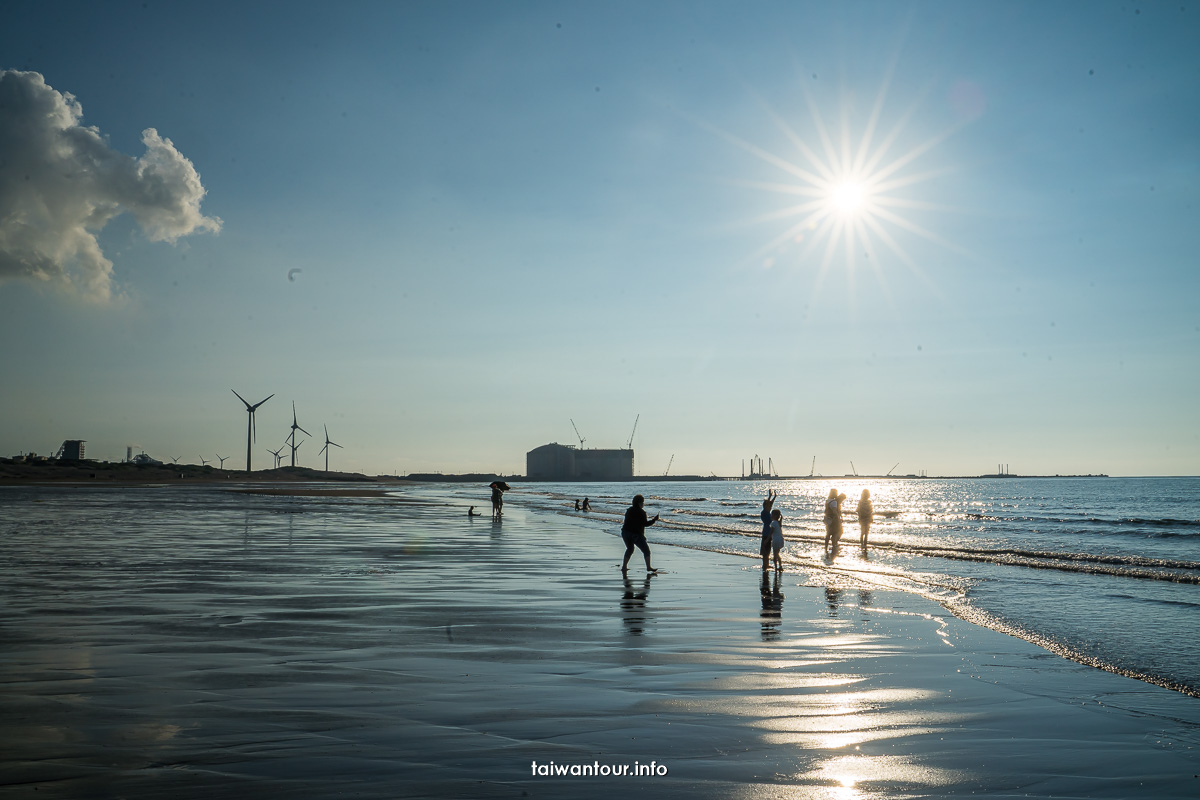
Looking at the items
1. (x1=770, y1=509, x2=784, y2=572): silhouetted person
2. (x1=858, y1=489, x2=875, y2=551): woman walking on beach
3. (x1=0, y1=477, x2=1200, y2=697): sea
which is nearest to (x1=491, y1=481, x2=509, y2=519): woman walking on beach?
(x1=0, y1=477, x2=1200, y2=697): sea

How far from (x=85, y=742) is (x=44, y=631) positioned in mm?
5564

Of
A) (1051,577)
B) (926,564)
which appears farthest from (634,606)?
(926,564)

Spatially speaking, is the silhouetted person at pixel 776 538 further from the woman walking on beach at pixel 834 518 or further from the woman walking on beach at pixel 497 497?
the woman walking on beach at pixel 497 497


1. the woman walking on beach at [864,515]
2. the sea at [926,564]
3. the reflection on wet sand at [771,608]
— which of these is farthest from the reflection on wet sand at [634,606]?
the woman walking on beach at [864,515]

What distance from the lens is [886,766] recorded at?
592cm

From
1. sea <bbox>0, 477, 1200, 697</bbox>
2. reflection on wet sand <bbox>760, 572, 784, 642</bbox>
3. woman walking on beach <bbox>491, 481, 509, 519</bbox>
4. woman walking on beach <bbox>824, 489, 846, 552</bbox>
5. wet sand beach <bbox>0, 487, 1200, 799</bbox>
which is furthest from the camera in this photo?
woman walking on beach <bbox>491, 481, 509, 519</bbox>

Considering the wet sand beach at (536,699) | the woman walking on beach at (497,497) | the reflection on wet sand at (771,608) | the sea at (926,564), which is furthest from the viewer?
the woman walking on beach at (497,497)

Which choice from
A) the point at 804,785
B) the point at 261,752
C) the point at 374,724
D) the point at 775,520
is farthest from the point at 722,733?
the point at 775,520

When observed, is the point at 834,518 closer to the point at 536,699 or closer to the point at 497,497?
the point at 497,497

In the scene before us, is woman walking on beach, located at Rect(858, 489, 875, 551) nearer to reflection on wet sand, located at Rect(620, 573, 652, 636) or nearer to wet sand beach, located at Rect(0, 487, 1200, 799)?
reflection on wet sand, located at Rect(620, 573, 652, 636)

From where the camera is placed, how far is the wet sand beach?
5.53m

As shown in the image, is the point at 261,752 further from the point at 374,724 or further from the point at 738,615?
the point at 738,615

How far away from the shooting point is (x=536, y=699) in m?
7.57

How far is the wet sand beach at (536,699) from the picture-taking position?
18.1 feet
